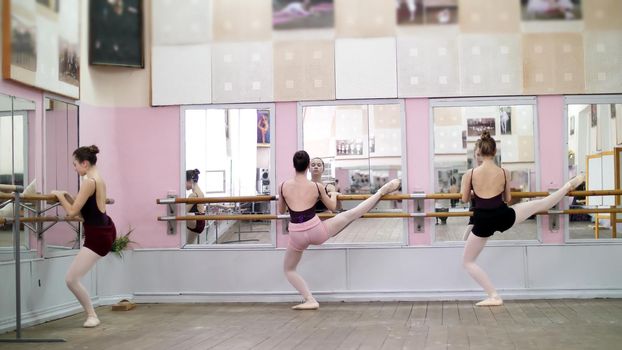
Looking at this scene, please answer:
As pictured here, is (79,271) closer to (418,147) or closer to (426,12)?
(418,147)

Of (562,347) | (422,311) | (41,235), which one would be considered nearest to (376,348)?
(562,347)

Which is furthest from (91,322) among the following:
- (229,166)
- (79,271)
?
(229,166)

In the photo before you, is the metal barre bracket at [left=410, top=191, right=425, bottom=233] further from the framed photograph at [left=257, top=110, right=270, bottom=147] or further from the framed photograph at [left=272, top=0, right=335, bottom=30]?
the framed photograph at [left=272, top=0, right=335, bottom=30]

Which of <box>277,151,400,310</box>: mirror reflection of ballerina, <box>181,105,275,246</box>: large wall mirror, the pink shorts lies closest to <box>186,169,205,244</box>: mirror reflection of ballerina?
<box>181,105,275,246</box>: large wall mirror

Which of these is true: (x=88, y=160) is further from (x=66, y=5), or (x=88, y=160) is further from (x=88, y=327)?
(x=66, y=5)

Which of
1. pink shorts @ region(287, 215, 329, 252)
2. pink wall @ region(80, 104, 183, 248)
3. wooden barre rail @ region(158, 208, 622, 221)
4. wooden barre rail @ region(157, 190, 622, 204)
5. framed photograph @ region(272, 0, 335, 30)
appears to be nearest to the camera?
pink shorts @ region(287, 215, 329, 252)

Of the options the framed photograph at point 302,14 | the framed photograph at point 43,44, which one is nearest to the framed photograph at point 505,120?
the framed photograph at point 302,14

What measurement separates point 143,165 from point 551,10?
4.60 metres

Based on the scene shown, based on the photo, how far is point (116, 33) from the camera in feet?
25.2

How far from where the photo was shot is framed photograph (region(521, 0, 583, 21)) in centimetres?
750

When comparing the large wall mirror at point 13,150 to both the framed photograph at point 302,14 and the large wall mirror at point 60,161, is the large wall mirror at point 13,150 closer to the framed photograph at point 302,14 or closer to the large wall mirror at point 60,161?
the large wall mirror at point 60,161

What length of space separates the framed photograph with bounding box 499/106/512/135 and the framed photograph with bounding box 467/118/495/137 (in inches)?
3.4

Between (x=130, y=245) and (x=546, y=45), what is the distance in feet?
15.9

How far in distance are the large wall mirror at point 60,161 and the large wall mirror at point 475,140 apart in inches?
144
